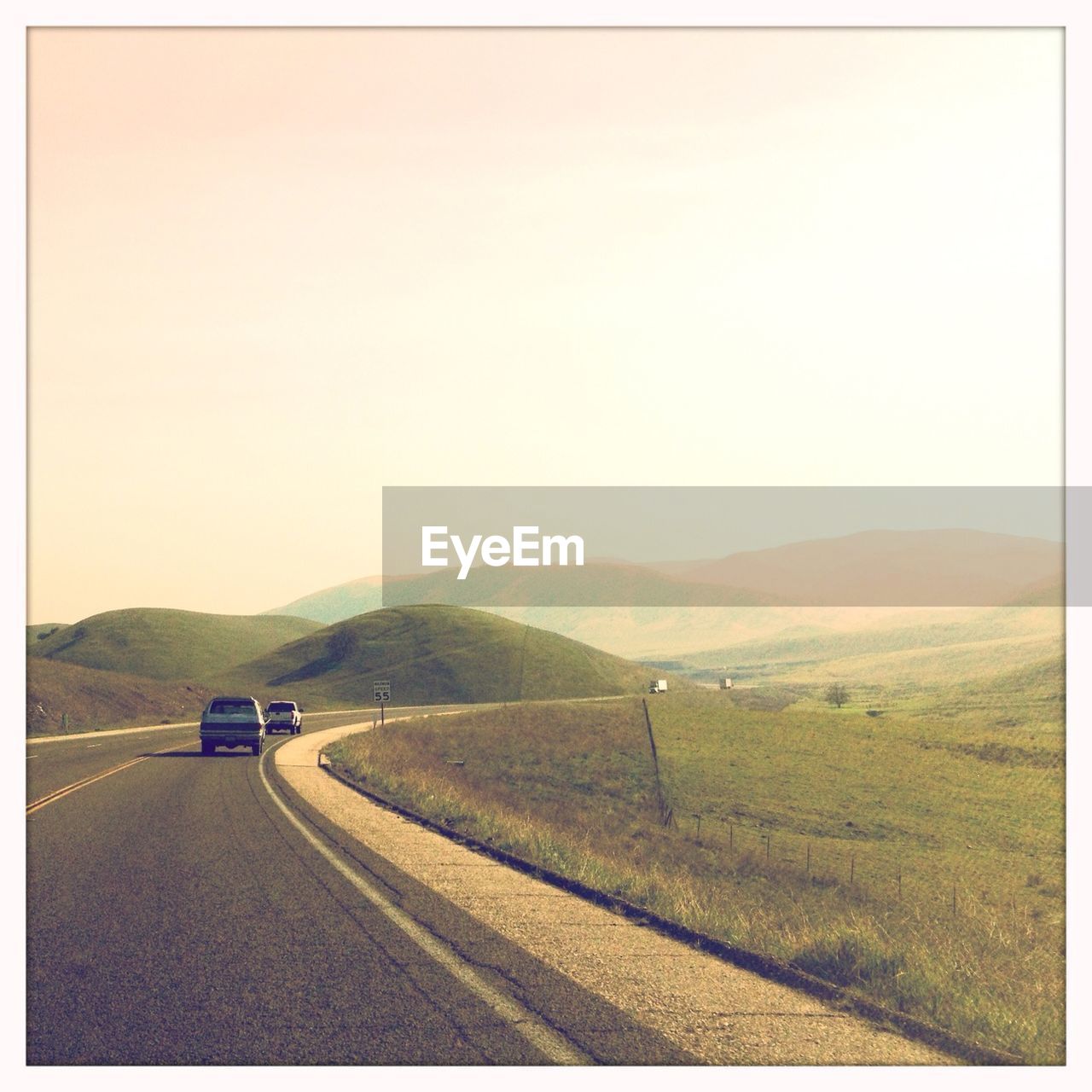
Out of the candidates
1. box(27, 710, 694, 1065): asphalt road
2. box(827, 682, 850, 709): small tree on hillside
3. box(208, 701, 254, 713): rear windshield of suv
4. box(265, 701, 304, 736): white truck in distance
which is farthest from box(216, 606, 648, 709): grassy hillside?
box(27, 710, 694, 1065): asphalt road

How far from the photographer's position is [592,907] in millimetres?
11258

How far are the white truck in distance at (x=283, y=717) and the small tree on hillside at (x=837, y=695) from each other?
161 feet

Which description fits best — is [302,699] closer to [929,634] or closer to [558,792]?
[929,634]

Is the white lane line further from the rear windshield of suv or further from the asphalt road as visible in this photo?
the rear windshield of suv

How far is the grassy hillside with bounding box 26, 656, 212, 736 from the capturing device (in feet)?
232

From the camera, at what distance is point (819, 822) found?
43.2 meters

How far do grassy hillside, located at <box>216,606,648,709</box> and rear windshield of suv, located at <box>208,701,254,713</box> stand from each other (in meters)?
88.0

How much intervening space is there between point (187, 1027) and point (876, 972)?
5.14m

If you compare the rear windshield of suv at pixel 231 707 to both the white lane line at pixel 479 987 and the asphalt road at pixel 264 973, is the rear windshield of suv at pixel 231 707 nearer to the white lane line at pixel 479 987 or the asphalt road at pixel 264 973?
Answer: the asphalt road at pixel 264 973

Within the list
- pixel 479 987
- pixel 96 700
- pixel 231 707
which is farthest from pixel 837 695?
pixel 479 987

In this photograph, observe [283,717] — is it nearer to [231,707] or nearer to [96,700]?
[231,707]

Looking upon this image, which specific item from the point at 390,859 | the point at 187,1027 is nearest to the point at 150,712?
the point at 390,859

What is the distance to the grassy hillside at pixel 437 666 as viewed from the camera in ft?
490

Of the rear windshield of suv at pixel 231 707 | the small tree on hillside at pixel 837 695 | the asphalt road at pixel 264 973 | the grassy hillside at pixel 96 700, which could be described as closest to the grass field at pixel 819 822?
the asphalt road at pixel 264 973
